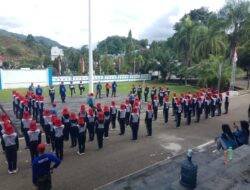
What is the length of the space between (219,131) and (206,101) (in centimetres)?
352

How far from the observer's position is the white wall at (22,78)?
38.7 meters

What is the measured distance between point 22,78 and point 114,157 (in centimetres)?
3015

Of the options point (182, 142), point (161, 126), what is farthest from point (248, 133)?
point (161, 126)

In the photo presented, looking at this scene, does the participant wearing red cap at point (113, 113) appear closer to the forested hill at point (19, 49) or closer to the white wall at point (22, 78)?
the white wall at point (22, 78)

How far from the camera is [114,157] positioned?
12.9 m

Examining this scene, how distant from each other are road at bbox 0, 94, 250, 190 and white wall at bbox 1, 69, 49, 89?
25.3 metres

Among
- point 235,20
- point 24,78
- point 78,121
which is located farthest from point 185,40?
point 78,121

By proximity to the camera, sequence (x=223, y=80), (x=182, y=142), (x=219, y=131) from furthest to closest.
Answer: (x=223, y=80), (x=219, y=131), (x=182, y=142)

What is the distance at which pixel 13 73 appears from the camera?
129 ft

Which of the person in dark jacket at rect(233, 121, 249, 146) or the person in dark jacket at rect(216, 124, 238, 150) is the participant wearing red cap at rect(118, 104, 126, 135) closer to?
the person in dark jacket at rect(216, 124, 238, 150)

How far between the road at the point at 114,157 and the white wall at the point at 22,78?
2534cm

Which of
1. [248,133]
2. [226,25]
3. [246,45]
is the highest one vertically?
[226,25]

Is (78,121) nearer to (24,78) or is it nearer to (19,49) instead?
(24,78)

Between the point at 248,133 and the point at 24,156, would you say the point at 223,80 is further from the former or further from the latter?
the point at 24,156
